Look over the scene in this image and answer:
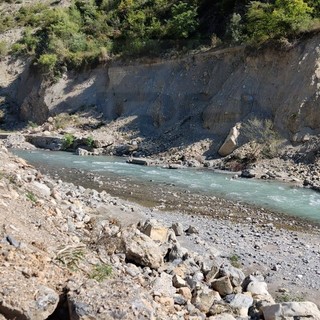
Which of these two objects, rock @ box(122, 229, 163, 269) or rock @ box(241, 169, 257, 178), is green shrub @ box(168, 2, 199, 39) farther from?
rock @ box(122, 229, 163, 269)

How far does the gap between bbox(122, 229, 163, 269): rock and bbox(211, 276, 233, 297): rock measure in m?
0.89

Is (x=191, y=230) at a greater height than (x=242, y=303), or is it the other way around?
(x=242, y=303)

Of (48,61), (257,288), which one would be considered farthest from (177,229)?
(48,61)

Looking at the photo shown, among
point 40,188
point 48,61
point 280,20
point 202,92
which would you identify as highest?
point 280,20

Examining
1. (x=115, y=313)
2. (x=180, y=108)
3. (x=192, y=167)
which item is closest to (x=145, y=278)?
(x=115, y=313)

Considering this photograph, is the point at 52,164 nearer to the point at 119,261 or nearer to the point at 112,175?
the point at 112,175

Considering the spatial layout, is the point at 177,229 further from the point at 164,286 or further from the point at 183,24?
the point at 183,24

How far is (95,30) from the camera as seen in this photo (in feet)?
130

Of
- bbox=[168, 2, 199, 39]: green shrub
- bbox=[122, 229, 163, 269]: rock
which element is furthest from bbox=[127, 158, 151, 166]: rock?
bbox=[122, 229, 163, 269]: rock

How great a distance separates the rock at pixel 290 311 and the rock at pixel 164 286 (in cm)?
123

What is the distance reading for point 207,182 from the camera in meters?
18.4

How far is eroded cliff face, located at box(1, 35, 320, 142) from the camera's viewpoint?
22.7m

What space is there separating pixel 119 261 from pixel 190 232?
4.06 metres

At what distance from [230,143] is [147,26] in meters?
17.0
